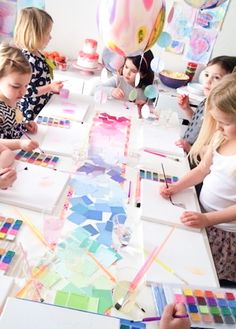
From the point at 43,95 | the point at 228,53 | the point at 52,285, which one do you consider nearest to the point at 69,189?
the point at 52,285

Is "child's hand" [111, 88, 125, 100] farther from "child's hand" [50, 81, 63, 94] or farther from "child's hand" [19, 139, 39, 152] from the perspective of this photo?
"child's hand" [19, 139, 39, 152]

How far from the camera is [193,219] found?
1089mm

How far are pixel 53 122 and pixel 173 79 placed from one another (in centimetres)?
141

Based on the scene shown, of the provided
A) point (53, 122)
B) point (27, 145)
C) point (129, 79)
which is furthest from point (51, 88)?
point (27, 145)

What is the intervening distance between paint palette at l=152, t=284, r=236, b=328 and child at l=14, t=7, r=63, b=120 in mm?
1226

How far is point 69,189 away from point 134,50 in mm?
543

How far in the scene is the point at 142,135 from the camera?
63.2 inches

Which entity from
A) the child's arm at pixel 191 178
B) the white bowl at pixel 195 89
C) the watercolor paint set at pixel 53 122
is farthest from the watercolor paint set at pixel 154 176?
the white bowl at pixel 195 89

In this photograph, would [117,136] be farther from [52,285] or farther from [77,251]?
[52,285]

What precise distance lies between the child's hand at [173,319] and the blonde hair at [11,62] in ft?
3.40

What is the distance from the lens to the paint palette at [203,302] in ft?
2.61

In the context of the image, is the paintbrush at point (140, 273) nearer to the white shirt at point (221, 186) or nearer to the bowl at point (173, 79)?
the white shirt at point (221, 186)

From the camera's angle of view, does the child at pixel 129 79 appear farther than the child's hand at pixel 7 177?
Yes

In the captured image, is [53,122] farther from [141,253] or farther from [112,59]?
[141,253]
